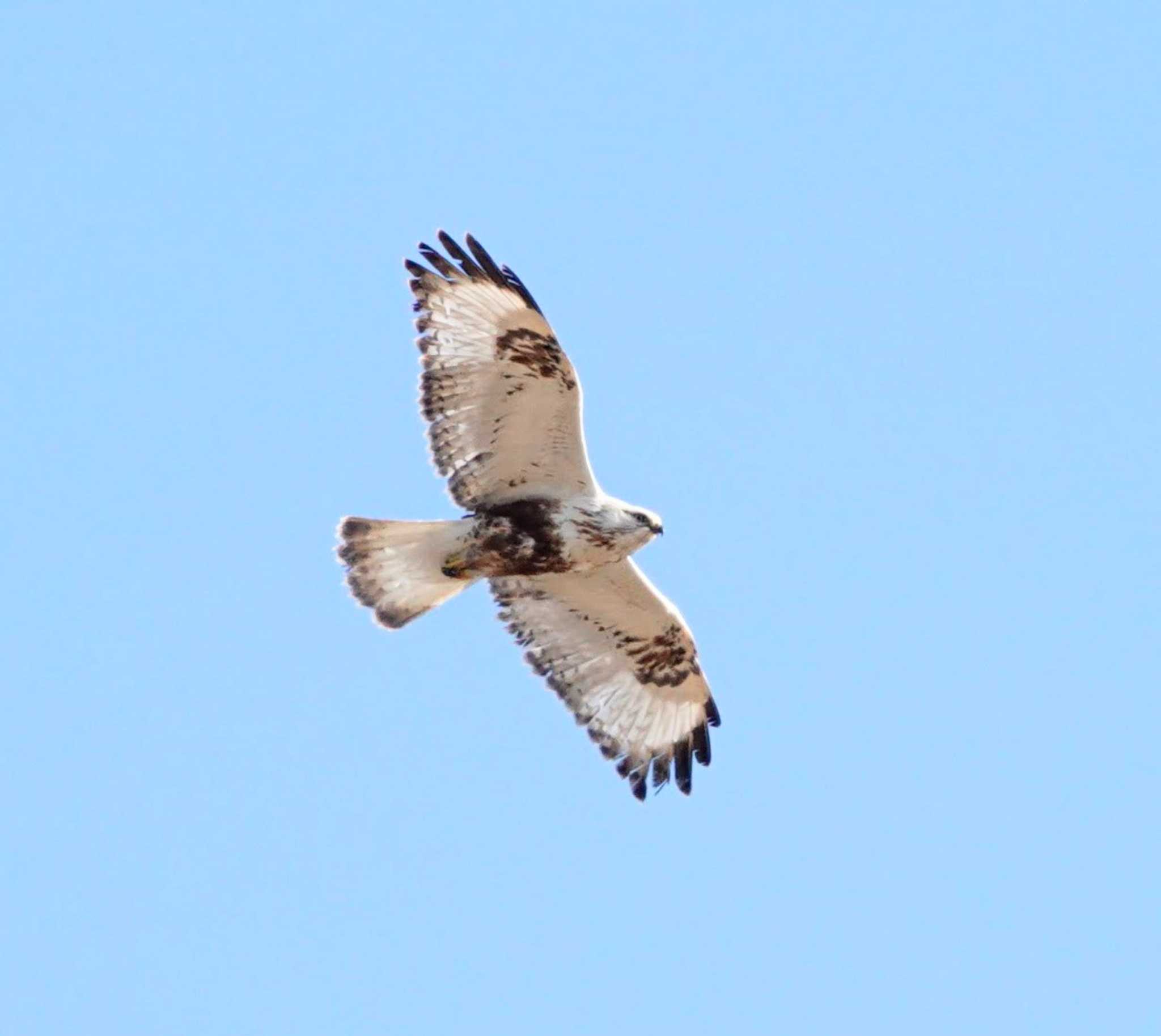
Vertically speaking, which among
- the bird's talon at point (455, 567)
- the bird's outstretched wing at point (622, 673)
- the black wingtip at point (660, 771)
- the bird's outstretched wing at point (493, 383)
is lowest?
the black wingtip at point (660, 771)

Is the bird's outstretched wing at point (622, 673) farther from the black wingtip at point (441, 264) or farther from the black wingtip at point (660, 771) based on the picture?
the black wingtip at point (441, 264)

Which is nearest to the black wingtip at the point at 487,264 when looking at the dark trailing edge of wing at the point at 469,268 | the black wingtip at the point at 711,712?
the dark trailing edge of wing at the point at 469,268

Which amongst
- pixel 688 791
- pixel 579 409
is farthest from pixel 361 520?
pixel 688 791

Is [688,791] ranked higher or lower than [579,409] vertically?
lower

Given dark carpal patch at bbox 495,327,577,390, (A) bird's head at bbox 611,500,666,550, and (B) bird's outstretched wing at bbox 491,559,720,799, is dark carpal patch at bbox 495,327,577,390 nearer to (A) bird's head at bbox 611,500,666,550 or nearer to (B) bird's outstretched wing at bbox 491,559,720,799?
(A) bird's head at bbox 611,500,666,550

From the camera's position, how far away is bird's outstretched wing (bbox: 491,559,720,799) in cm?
1333

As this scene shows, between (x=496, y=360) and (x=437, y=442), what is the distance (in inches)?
25.1

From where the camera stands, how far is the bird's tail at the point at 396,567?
12.7 metres

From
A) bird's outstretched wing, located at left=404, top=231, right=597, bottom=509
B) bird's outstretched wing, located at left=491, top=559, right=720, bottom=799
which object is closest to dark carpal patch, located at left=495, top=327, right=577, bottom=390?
bird's outstretched wing, located at left=404, top=231, right=597, bottom=509

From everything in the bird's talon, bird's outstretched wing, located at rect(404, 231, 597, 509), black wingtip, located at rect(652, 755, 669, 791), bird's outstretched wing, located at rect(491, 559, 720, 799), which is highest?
bird's outstretched wing, located at rect(404, 231, 597, 509)

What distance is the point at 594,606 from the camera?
1327 centimetres

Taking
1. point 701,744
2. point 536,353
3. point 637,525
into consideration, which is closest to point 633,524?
point 637,525

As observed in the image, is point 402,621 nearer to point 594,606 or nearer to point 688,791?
point 594,606

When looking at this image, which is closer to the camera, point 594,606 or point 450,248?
point 450,248
